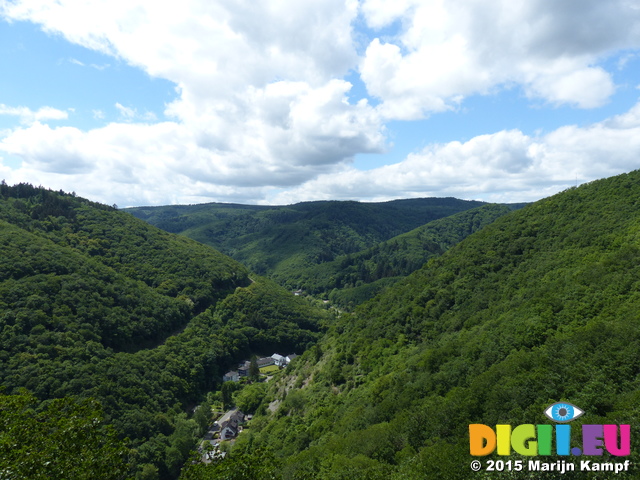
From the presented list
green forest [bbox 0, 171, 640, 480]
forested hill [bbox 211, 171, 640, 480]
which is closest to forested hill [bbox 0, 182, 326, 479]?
green forest [bbox 0, 171, 640, 480]

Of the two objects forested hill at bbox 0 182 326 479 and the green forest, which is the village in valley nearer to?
the green forest

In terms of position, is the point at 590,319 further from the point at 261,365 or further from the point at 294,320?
the point at 294,320

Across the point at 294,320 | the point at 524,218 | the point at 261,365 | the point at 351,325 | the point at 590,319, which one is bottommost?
the point at 261,365

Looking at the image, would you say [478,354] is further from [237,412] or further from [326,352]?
[237,412]

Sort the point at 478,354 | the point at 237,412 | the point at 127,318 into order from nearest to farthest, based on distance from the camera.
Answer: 1. the point at 478,354
2. the point at 237,412
3. the point at 127,318

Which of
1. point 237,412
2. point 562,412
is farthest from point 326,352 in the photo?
point 562,412

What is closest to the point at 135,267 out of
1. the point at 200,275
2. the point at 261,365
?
the point at 200,275
